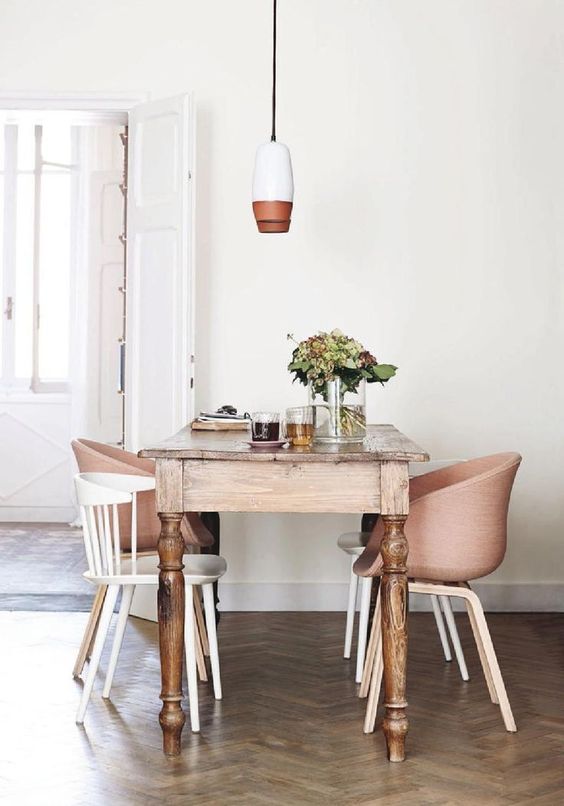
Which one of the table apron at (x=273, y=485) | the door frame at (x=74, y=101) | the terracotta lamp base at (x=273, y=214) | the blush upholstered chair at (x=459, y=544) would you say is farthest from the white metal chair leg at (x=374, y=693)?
the door frame at (x=74, y=101)

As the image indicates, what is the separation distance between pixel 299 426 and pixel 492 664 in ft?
3.27

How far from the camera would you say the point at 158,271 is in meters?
5.45

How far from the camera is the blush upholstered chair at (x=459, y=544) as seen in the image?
3721mm

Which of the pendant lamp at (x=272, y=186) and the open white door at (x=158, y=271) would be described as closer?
the pendant lamp at (x=272, y=186)

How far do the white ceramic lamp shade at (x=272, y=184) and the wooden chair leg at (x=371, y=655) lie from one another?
5.20 feet

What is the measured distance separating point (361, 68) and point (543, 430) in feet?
6.54

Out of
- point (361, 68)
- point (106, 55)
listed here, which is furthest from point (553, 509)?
point (106, 55)

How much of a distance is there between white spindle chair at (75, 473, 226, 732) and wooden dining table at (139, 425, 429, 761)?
0.21 metres

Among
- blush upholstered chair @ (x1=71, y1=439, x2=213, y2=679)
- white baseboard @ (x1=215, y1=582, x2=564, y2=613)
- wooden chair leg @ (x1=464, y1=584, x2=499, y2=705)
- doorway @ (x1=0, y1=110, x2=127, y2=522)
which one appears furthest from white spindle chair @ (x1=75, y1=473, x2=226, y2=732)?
doorway @ (x1=0, y1=110, x2=127, y2=522)

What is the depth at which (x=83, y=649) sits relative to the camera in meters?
4.34

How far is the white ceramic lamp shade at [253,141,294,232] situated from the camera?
457 cm

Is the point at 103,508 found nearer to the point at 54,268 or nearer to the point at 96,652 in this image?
the point at 96,652

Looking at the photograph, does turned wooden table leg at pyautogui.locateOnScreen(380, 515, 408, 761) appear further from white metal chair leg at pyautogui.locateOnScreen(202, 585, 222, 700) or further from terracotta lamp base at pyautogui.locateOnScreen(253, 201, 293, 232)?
terracotta lamp base at pyautogui.locateOnScreen(253, 201, 293, 232)

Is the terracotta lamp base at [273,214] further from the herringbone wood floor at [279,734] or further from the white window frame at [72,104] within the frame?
the herringbone wood floor at [279,734]
